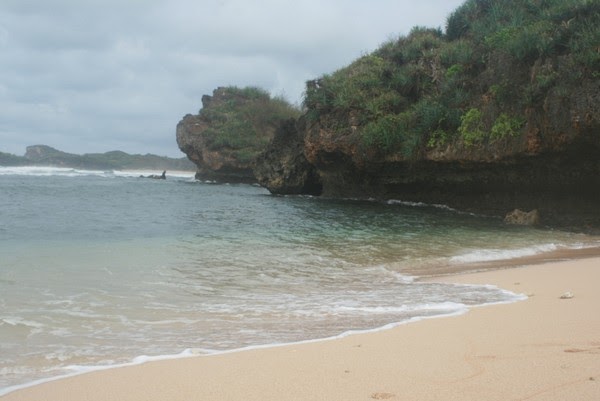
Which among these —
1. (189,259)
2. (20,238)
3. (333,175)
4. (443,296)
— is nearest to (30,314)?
(189,259)

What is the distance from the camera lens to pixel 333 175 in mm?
27469

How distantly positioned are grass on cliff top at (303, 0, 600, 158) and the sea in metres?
4.04

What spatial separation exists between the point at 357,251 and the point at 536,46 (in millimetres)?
9458

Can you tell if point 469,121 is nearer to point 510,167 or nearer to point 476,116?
point 476,116

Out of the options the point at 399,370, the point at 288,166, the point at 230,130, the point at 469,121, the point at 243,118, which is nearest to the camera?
the point at 399,370

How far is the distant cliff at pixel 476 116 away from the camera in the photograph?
15109mm

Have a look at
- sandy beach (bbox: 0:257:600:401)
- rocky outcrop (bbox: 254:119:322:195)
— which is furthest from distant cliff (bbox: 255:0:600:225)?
sandy beach (bbox: 0:257:600:401)

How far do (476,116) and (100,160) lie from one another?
106057mm

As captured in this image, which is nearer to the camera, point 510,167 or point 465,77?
point 510,167

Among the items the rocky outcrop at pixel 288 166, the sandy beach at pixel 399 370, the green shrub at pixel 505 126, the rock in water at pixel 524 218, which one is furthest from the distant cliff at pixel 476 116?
the sandy beach at pixel 399 370

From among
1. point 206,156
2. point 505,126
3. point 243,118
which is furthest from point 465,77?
point 243,118

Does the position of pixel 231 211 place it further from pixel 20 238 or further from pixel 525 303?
pixel 525 303

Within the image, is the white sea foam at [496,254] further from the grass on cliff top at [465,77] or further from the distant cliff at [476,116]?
the grass on cliff top at [465,77]

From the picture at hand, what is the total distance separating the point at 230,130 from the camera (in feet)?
177
